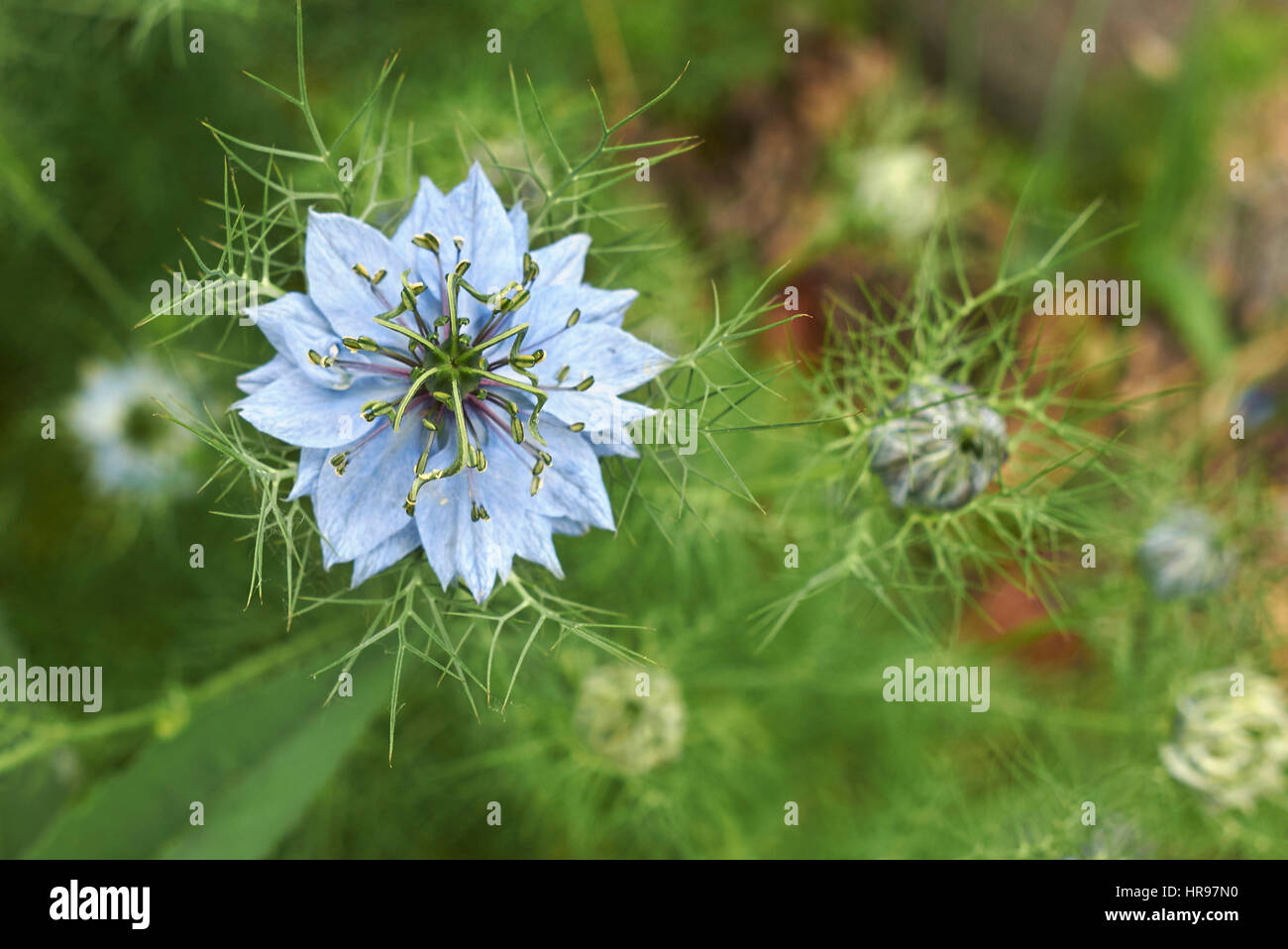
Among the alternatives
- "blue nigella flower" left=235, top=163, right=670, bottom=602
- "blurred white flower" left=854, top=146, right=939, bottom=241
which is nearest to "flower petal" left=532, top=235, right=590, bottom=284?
"blue nigella flower" left=235, top=163, right=670, bottom=602

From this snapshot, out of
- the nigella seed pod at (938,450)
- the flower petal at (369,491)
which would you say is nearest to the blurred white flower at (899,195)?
the nigella seed pod at (938,450)

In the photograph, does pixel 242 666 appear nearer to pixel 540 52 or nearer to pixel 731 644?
pixel 731 644

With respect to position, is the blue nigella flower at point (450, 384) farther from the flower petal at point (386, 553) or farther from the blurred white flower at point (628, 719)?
the blurred white flower at point (628, 719)

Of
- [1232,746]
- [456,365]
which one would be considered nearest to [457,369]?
[456,365]

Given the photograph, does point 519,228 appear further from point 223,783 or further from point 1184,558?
point 1184,558

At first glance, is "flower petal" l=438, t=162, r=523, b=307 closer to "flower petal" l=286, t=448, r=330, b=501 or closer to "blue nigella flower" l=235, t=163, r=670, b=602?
"blue nigella flower" l=235, t=163, r=670, b=602
